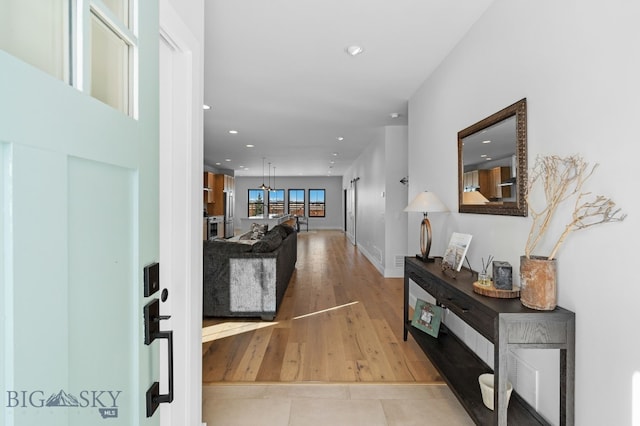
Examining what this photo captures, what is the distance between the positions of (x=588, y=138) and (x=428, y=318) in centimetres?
187

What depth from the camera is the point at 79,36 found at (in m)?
0.64

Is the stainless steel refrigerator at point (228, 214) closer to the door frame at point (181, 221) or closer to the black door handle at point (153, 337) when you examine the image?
the door frame at point (181, 221)

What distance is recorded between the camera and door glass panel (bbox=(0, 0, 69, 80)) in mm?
521

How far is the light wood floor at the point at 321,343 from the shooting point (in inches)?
97.2

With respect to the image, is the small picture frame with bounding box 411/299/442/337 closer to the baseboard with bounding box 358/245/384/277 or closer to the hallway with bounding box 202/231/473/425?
the hallway with bounding box 202/231/473/425

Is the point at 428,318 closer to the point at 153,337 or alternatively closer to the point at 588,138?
the point at 588,138

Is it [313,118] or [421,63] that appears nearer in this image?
[421,63]

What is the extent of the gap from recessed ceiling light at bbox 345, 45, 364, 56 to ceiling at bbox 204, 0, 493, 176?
0.05 meters

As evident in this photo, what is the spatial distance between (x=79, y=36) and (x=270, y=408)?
2142 mm

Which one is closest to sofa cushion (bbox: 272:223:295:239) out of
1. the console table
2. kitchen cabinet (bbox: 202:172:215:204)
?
the console table

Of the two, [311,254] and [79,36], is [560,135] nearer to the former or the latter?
[79,36]

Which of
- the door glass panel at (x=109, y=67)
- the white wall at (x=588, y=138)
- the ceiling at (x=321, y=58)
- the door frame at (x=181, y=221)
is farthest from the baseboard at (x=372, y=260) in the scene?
the door glass panel at (x=109, y=67)

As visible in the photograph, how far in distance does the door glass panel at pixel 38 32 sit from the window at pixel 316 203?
1492 cm

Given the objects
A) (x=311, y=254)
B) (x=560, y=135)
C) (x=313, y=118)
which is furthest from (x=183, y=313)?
(x=311, y=254)
